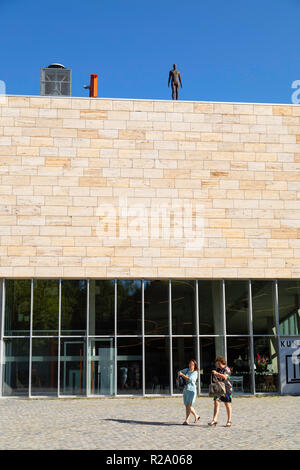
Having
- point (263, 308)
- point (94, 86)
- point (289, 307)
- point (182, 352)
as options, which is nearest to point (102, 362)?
point (182, 352)

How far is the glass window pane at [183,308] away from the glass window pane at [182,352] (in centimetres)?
32

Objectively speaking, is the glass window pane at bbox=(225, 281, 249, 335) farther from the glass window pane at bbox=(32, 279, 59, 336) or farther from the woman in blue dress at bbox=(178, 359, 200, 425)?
the woman in blue dress at bbox=(178, 359, 200, 425)

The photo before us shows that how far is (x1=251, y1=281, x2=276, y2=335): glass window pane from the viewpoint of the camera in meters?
23.6

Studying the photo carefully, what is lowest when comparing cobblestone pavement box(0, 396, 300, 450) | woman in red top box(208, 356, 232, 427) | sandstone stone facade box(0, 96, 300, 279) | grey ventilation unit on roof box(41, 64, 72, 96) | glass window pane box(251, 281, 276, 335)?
cobblestone pavement box(0, 396, 300, 450)

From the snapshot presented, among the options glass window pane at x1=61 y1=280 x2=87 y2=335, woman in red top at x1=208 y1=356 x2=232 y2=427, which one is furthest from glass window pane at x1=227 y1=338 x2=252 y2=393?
woman in red top at x1=208 y1=356 x2=232 y2=427

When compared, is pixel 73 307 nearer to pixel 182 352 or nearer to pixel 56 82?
pixel 182 352

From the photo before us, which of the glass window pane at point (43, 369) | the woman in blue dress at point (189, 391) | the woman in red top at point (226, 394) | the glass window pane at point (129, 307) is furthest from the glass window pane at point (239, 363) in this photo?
the woman in red top at point (226, 394)

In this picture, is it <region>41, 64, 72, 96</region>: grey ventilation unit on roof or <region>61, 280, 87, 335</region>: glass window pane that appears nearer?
<region>61, 280, 87, 335</region>: glass window pane

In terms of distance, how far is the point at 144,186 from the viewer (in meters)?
23.8

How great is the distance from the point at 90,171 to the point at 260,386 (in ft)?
36.6

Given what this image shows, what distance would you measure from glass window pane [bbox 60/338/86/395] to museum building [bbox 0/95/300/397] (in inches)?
2.2

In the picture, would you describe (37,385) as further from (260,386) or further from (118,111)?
→ (118,111)

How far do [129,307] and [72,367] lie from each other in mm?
3245
